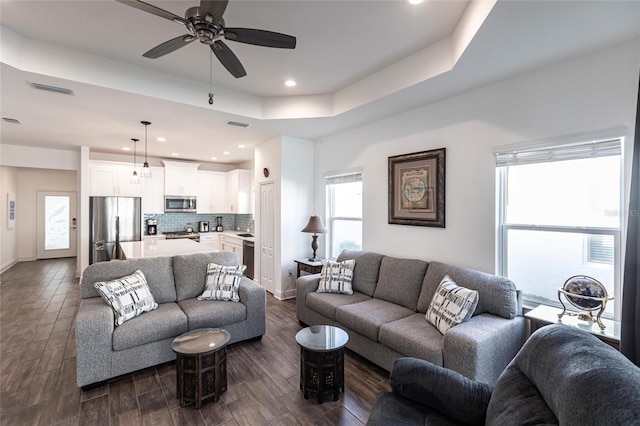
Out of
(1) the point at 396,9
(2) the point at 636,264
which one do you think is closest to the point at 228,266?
(1) the point at 396,9

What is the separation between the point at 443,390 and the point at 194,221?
24.0ft

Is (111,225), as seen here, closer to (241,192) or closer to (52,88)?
(241,192)

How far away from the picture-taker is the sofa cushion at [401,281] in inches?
122

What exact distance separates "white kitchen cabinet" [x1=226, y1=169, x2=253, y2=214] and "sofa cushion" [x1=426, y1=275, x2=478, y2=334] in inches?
220

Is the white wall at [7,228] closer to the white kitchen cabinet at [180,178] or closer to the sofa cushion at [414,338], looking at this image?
the white kitchen cabinet at [180,178]

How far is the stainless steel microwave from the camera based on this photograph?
6918 millimetres

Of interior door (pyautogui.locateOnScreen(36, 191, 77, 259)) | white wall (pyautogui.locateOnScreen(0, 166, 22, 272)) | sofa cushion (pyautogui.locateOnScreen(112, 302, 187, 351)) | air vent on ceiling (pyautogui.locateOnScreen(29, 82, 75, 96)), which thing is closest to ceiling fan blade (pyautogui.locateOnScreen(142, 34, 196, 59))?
air vent on ceiling (pyautogui.locateOnScreen(29, 82, 75, 96))

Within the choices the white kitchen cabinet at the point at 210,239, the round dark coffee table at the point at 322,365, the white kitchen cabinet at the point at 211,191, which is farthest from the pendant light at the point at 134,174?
the round dark coffee table at the point at 322,365

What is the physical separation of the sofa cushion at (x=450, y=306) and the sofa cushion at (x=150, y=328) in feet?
7.59

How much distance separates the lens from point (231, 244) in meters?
6.85

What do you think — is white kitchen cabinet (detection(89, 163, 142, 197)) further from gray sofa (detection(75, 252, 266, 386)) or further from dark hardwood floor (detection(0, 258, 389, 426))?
gray sofa (detection(75, 252, 266, 386))

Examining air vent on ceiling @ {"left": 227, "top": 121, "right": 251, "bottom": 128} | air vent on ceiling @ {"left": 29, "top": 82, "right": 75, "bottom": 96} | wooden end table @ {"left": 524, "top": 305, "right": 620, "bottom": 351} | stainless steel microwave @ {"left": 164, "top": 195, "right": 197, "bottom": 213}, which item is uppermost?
air vent on ceiling @ {"left": 227, "top": 121, "right": 251, "bottom": 128}

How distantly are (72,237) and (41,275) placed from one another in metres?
2.74

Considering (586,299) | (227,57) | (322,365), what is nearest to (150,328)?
(322,365)
